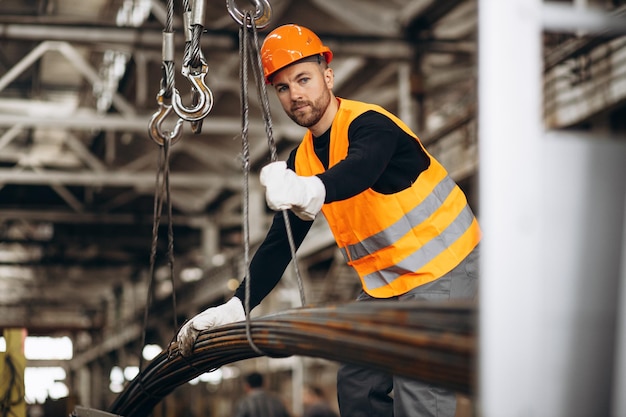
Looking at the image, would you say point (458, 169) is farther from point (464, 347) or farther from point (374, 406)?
point (464, 347)

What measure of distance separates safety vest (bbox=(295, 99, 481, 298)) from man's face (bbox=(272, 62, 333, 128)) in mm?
82

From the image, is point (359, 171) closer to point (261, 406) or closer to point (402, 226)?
point (402, 226)

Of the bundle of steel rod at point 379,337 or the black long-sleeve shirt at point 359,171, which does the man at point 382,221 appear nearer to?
the black long-sleeve shirt at point 359,171

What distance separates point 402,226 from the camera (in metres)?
3.41

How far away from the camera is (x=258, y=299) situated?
3738mm

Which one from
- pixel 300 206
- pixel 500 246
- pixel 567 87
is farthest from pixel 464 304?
pixel 567 87

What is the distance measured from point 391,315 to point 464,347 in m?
0.31

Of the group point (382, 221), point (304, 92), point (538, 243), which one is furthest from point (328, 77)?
point (538, 243)

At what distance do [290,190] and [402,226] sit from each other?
904mm

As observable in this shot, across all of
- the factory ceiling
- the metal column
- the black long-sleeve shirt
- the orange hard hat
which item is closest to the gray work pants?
the black long-sleeve shirt

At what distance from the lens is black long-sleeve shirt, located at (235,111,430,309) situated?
284cm

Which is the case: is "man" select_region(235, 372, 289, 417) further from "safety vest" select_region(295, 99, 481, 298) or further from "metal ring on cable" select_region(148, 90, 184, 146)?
"safety vest" select_region(295, 99, 481, 298)

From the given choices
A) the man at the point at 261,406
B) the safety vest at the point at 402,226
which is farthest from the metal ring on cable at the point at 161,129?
the man at the point at 261,406

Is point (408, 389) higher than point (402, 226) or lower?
lower
